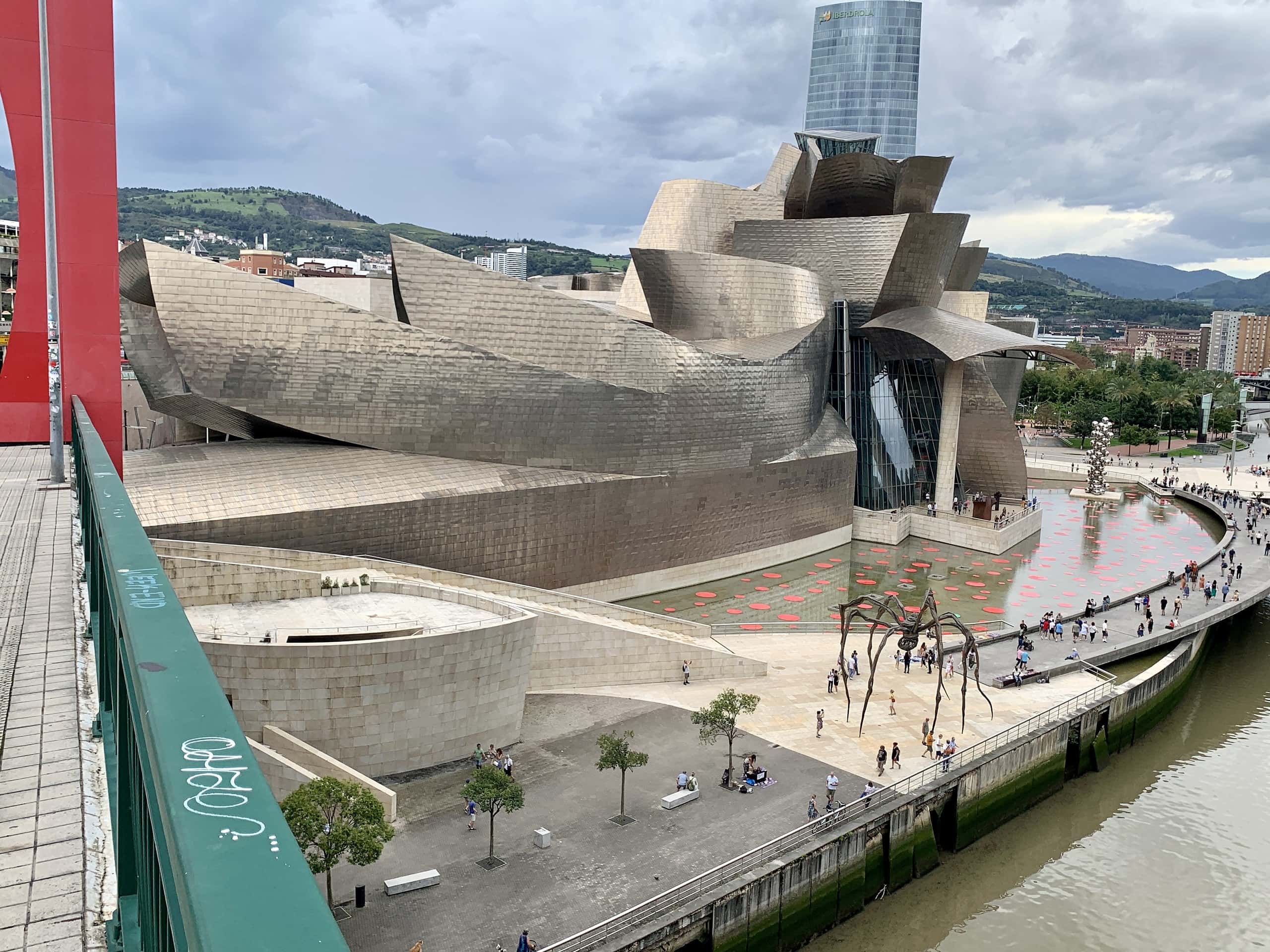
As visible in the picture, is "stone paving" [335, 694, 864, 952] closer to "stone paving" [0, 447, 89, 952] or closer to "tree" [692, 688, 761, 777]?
"tree" [692, 688, 761, 777]

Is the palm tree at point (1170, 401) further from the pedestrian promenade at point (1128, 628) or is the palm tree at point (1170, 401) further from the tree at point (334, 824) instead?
the tree at point (334, 824)

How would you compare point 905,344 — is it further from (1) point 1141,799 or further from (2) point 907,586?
(1) point 1141,799

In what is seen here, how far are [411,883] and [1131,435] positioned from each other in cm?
7836

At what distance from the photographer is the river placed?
57.3ft

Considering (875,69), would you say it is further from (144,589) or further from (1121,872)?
(144,589)

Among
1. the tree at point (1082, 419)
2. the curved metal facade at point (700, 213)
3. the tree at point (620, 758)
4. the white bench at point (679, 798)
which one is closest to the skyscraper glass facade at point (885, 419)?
the curved metal facade at point (700, 213)

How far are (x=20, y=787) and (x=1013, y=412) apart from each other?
59424mm

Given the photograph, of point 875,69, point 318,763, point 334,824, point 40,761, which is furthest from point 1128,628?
point 875,69

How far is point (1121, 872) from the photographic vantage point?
19656 millimetres

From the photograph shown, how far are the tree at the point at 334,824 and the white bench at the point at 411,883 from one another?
49 cm

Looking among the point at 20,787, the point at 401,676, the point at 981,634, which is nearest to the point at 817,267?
the point at 981,634

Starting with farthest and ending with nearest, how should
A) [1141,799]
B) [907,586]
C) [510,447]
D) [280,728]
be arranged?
1. [907,586]
2. [510,447]
3. [1141,799]
4. [280,728]

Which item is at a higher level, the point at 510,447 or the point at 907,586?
the point at 510,447

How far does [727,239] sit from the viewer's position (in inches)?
1925
